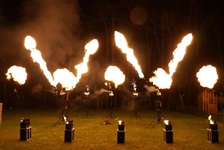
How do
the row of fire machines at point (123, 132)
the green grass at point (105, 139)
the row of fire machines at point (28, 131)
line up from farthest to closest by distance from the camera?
the row of fire machines at point (28, 131), the row of fire machines at point (123, 132), the green grass at point (105, 139)

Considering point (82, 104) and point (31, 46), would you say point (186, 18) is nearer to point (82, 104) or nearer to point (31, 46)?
point (82, 104)

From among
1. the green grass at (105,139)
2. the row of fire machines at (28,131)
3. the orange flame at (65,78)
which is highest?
the orange flame at (65,78)

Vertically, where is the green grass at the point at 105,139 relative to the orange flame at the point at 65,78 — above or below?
below

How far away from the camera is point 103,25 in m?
31.5

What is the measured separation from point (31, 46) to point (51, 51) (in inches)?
174

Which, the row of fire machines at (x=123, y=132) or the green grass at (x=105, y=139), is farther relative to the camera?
the row of fire machines at (x=123, y=132)

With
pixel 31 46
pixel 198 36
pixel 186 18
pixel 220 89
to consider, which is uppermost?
pixel 186 18

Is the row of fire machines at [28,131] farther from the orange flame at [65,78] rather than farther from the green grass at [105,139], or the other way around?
the orange flame at [65,78]

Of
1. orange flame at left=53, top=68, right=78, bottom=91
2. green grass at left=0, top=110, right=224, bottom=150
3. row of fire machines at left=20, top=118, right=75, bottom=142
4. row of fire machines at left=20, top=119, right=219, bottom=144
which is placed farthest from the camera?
orange flame at left=53, top=68, right=78, bottom=91

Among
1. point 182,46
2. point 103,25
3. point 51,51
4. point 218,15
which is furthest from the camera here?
point 103,25

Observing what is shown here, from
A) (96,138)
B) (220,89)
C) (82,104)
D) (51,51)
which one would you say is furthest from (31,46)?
(220,89)

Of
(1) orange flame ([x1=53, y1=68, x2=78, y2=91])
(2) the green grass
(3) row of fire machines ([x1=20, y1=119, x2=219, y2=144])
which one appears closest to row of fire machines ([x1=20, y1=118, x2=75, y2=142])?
(3) row of fire machines ([x1=20, y1=119, x2=219, y2=144])

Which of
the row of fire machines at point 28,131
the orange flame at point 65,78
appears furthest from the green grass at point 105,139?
the orange flame at point 65,78

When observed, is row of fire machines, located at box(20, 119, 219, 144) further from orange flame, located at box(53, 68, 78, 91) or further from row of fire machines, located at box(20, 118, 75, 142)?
orange flame, located at box(53, 68, 78, 91)
